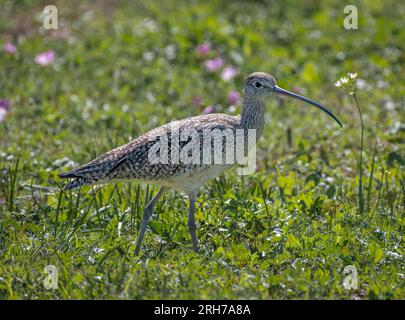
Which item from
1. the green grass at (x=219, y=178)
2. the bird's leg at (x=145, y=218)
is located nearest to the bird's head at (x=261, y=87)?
the green grass at (x=219, y=178)

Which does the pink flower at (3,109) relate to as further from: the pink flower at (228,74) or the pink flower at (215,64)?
the pink flower at (228,74)

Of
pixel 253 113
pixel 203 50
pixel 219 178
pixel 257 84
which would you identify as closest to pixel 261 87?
pixel 257 84

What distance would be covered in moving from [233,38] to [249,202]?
5.30 metres

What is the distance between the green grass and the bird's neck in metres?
0.65

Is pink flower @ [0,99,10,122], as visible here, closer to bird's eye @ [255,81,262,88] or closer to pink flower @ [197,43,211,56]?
pink flower @ [197,43,211,56]

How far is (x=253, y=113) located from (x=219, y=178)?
91cm

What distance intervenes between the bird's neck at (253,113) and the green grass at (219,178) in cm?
65

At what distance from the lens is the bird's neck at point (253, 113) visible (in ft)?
23.1

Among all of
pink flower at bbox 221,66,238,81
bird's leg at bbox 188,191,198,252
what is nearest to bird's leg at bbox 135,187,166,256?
bird's leg at bbox 188,191,198,252

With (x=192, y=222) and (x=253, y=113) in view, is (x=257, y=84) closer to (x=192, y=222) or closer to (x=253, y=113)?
(x=253, y=113)

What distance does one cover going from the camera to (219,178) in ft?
25.2

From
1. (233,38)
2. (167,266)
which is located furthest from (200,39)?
(167,266)
